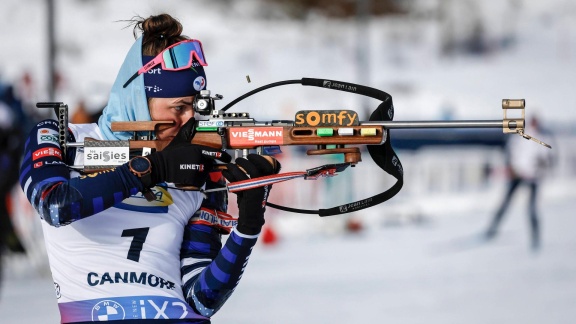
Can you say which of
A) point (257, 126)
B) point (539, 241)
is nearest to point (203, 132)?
point (257, 126)

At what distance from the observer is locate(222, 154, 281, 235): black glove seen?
312 cm

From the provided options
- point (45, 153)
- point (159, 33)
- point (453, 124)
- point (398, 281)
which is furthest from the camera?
point (398, 281)

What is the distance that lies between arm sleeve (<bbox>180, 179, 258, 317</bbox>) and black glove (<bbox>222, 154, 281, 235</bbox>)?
4 cm

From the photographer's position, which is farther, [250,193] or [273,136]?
[273,136]

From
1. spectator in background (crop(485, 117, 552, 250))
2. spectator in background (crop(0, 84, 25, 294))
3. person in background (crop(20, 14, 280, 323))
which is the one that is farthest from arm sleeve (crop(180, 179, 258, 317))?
spectator in background (crop(485, 117, 552, 250))

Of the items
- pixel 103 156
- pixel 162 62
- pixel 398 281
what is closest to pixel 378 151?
pixel 162 62

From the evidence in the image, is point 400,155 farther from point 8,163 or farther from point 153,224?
point 153,224

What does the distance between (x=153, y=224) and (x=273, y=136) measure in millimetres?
510

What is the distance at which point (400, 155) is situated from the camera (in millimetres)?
16422

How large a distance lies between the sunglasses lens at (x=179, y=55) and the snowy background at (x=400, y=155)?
15.8 inches

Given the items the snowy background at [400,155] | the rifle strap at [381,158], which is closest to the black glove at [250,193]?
the rifle strap at [381,158]

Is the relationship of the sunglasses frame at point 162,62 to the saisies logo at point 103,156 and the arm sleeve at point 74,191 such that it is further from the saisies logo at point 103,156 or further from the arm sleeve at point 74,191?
the arm sleeve at point 74,191

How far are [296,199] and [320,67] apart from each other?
41.9ft

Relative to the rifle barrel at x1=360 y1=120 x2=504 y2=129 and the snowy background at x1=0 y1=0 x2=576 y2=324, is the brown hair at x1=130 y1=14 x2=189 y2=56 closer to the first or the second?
the snowy background at x1=0 y1=0 x2=576 y2=324
